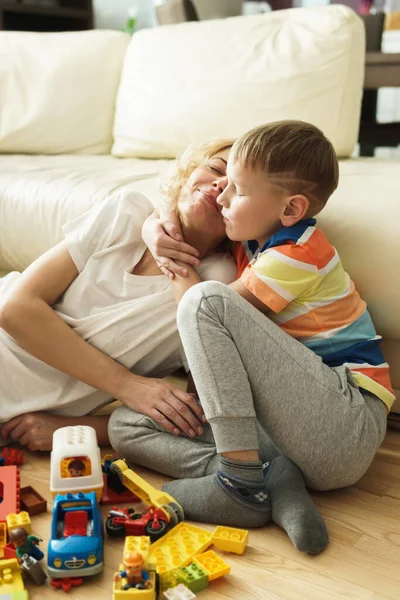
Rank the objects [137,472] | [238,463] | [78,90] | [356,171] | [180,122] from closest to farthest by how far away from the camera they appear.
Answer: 1. [238,463]
2. [137,472]
3. [356,171]
4. [180,122]
5. [78,90]

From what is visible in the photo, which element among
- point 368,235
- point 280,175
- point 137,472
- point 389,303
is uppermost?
point 280,175

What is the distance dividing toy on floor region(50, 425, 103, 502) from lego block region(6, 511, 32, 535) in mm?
55

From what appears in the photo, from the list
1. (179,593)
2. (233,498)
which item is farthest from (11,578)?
(233,498)

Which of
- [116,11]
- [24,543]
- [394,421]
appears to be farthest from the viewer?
[116,11]

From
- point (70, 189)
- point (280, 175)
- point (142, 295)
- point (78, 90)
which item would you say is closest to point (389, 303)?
point (280, 175)

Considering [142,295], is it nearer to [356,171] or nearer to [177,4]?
[356,171]

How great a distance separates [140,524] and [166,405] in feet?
0.84

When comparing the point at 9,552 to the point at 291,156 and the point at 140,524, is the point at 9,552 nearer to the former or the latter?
the point at 140,524

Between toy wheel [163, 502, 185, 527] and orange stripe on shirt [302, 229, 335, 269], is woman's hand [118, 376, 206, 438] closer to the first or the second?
toy wheel [163, 502, 185, 527]

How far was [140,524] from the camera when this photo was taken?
981 mm

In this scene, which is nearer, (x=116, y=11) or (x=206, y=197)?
(x=206, y=197)

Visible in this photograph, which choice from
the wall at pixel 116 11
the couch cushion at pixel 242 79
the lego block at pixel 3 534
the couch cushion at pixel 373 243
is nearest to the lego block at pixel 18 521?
the lego block at pixel 3 534

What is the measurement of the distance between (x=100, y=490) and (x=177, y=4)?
6.76ft

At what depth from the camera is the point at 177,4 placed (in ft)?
8.43
